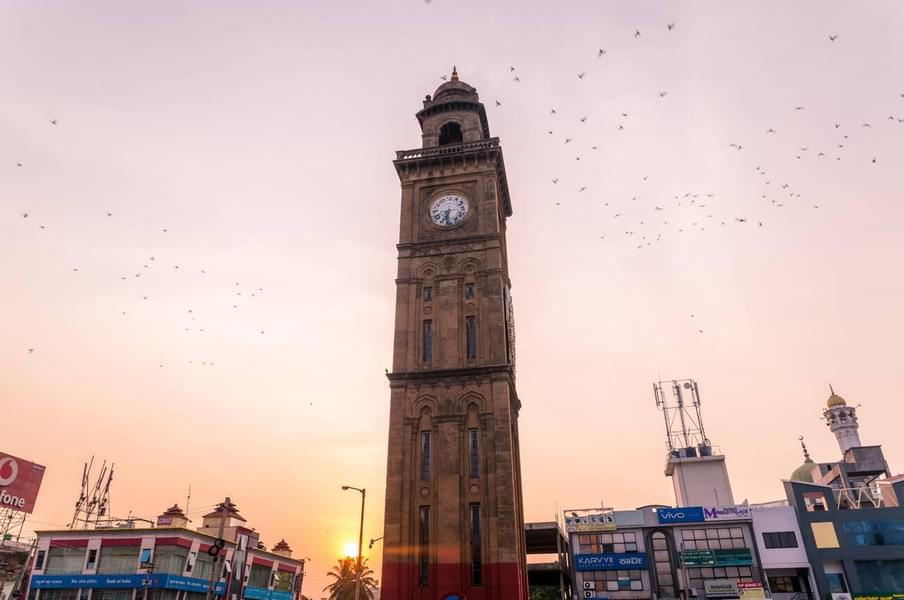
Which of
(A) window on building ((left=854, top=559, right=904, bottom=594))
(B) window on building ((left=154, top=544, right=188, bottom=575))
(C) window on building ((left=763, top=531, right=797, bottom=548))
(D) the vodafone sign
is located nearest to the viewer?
(D) the vodafone sign

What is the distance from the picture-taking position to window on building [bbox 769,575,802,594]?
174ft

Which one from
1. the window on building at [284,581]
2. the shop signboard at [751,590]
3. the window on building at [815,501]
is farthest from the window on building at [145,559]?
the window on building at [815,501]

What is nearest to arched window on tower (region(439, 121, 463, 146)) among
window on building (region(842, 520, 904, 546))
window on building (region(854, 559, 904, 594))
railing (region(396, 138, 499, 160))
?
railing (region(396, 138, 499, 160))

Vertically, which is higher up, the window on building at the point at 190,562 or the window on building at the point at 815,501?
the window on building at the point at 815,501

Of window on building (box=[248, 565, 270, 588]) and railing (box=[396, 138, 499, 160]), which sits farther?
window on building (box=[248, 565, 270, 588])

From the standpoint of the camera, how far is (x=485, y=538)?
41.8 m

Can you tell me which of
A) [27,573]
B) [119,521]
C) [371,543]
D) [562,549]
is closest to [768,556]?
[562,549]

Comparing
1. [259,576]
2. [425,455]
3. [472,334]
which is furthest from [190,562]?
[472,334]

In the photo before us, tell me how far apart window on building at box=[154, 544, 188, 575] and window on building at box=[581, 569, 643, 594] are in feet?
120

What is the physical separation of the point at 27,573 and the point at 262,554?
78.7ft

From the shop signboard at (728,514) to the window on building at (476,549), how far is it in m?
25.9

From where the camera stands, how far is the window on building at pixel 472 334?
160ft

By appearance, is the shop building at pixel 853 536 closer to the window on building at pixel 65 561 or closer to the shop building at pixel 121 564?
the shop building at pixel 121 564

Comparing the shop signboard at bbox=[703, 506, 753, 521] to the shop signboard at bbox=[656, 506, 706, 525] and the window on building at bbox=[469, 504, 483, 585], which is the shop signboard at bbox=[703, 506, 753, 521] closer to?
the shop signboard at bbox=[656, 506, 706, 525]
